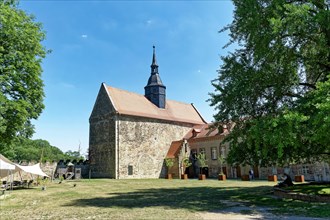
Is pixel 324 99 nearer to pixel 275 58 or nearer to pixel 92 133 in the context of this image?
pixel 275 58

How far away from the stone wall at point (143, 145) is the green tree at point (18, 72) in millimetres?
18824

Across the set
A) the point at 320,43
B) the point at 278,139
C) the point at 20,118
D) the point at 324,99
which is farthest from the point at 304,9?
the point at 20,118

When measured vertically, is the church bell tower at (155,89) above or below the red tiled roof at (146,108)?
above

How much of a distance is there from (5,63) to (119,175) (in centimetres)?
2274

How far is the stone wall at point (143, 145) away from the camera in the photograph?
125 ft

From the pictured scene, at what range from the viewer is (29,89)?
1888cm

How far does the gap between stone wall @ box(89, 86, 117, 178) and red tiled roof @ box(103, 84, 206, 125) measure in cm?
133

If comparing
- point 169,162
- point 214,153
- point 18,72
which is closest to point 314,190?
point 18,72

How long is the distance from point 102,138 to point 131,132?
4.26 m

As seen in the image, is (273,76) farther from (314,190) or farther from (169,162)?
(169,162)

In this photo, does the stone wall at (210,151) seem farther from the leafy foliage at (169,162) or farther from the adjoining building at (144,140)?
the leafy foliage at (169,162)

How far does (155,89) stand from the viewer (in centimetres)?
4566

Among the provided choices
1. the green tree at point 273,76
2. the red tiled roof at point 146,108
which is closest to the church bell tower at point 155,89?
the red tiled roof at point 146,108

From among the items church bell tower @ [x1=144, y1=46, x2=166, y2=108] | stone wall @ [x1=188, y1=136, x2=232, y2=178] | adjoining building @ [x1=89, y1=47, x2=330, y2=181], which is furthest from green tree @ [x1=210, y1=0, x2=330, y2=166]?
church bell tower @ [x1=144, y1=46, x2=166, y2=108]
